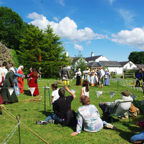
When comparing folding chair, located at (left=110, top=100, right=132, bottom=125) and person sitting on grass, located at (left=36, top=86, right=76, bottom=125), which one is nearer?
folding chair, located at (left=110, top=100, right=132, bottom=125)

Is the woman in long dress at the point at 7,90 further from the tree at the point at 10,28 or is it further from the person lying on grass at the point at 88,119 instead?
the tree at the point at 10,28

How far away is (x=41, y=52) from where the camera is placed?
26.3m

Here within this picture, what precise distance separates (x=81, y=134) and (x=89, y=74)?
1141cm

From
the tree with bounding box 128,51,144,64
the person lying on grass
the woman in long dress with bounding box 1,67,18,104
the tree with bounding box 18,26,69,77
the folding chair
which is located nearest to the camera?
the person lying on grass

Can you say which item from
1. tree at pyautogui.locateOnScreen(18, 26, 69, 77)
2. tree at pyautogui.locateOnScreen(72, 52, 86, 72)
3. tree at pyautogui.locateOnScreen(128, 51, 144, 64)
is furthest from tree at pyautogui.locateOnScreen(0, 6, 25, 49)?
tree at pyautogui.locateOnScreen(128, 51, 144, 64)

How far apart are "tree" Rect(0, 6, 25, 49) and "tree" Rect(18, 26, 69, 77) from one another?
6784 millimetres

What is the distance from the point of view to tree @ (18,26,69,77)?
84.3ft

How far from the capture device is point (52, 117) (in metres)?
4.77

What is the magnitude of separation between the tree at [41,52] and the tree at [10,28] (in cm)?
678

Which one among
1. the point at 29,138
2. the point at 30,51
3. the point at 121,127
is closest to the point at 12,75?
the point at 29,138

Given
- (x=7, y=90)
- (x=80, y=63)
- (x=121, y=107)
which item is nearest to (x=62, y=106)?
(x=121, y=107)

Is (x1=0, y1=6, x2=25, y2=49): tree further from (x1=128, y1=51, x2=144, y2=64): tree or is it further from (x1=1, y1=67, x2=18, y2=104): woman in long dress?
(x1=128, y1=51, x2=144, y2=64): tree

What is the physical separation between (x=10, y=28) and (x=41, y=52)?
11.3 metres

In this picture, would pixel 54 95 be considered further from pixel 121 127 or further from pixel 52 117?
pixel 121 127
